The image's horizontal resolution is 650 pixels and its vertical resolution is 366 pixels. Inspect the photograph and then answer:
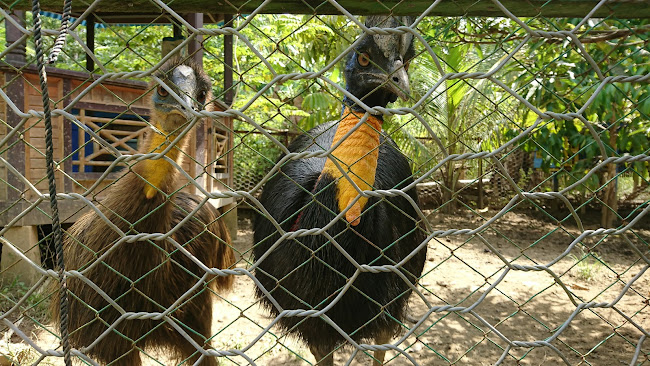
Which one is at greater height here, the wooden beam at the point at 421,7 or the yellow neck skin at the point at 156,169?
the wooden beam at the point at 421,7

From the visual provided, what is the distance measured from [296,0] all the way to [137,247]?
4.75 ft

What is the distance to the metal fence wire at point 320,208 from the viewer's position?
58.5 inches

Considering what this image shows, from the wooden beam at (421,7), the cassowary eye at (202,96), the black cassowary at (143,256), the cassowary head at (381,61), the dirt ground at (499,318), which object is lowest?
the dirt ground at (499,318)

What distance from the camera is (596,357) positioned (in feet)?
12.3

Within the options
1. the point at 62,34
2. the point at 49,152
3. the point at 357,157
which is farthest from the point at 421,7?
the point at 49,152

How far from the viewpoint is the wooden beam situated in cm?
164

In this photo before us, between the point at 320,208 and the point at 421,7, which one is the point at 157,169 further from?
the point at 421,7

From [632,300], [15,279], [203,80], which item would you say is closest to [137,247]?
[203,80]

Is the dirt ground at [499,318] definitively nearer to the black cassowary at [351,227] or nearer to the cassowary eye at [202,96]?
the black cassowary at [351,227]

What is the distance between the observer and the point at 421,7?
170 cm

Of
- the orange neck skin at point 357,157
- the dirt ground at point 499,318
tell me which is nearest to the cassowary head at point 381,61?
the orange neck skin at point 357,157

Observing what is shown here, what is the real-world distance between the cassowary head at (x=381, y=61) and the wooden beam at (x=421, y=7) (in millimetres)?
195

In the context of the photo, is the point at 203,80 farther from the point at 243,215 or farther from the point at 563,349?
the point at 243,215

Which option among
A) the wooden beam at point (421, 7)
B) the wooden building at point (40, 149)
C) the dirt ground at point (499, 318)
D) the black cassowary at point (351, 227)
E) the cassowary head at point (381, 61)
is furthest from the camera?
the wooden building at point (40, 149)
